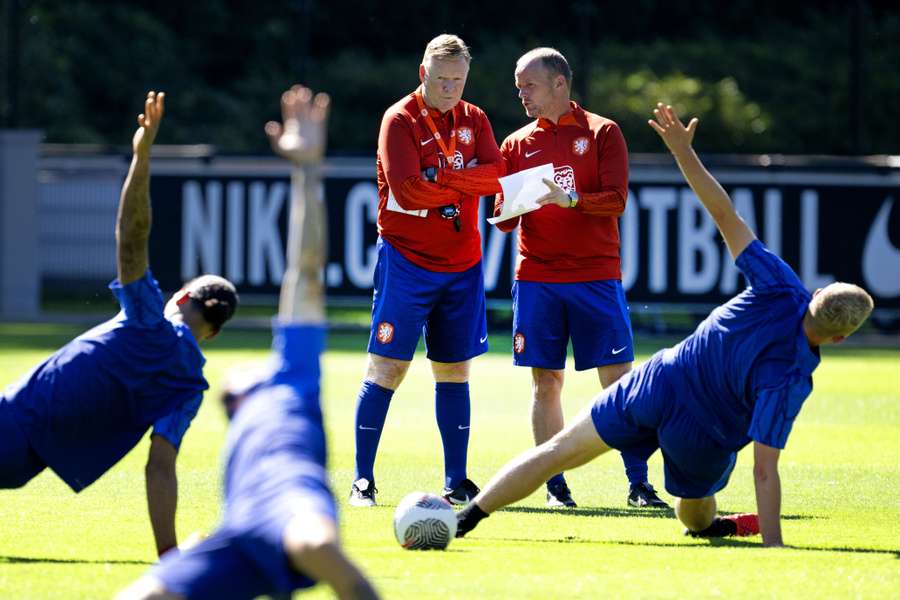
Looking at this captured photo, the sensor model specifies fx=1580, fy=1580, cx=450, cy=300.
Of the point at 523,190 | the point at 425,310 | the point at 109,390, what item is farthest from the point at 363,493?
the point at 109,390

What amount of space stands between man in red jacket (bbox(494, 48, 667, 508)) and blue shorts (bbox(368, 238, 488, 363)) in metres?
0.35

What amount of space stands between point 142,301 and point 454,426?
9.46 feet

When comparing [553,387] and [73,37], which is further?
[73,37]

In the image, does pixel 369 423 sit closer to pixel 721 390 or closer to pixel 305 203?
pixel 721 390

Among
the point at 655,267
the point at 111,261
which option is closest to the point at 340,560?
the point at 655,267

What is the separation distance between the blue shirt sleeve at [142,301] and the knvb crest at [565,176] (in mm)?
3346

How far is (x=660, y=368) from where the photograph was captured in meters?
7.57

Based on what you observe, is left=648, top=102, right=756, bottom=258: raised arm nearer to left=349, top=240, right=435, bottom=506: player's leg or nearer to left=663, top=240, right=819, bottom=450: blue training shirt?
left=663, top=240, right=819, bottom=450: blue training shirt

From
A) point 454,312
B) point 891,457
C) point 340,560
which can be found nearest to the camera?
point 340,560

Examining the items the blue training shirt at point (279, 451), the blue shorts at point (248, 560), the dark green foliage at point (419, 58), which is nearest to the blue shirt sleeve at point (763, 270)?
the blue training shirt at point (279, 451)

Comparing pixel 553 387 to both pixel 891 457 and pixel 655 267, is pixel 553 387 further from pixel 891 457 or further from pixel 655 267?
pixel 655 267

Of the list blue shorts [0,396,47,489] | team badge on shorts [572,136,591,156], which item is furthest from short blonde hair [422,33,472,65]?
blue shorts [0,396,47,489]

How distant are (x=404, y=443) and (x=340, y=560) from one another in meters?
7.47

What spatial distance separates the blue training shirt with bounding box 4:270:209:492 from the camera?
6.91m
